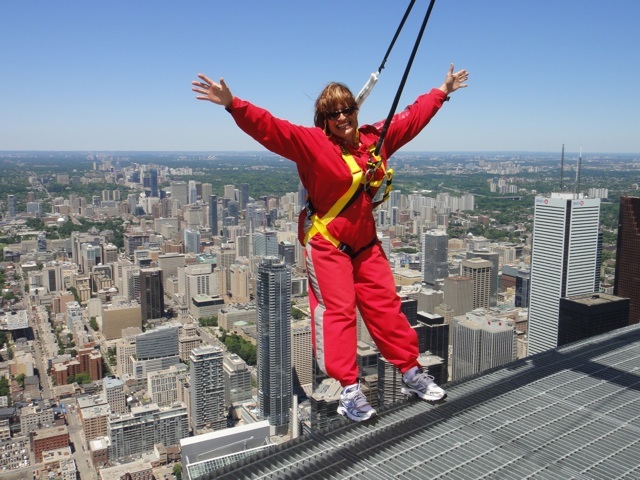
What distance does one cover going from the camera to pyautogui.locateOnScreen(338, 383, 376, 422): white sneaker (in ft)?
4.42

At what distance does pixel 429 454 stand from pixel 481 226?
80.6ft

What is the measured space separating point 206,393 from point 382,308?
8443mm

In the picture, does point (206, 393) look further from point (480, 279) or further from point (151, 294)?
point (480, 279)

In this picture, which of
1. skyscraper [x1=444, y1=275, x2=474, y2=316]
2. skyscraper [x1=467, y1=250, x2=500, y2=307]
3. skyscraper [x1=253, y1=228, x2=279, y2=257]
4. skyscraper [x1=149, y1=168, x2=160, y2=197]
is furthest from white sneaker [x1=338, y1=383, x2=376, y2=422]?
skyscraper [x1=149, y1=168, x2=160, y2=197]

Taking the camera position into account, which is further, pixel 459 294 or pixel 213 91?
pixel 459 294

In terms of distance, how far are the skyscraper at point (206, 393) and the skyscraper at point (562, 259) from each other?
5.94 metres

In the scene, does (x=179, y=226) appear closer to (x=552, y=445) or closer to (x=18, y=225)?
(x=18, y=225)

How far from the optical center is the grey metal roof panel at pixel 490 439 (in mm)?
1216

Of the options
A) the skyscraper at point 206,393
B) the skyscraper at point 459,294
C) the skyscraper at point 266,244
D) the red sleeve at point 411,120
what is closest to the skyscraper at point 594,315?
the skyscraper at point 206,393

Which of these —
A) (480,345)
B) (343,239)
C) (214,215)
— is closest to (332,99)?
(343,239)

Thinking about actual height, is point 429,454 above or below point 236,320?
above

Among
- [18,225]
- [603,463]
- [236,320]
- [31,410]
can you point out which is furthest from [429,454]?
[18,225]

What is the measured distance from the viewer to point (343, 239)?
4.44ft

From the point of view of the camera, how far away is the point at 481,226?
25.0 m
